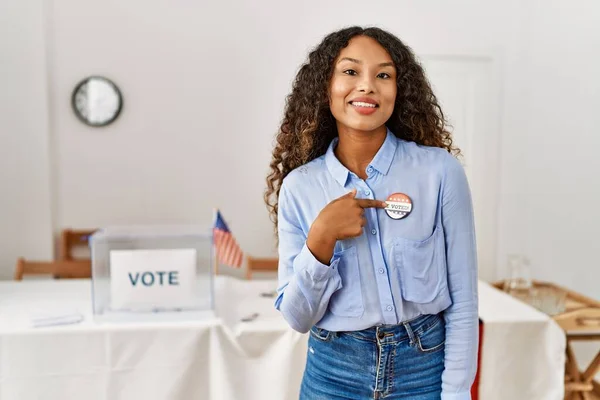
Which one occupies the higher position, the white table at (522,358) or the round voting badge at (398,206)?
the round voting badge at (398,206)

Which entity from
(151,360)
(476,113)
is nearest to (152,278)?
(151,360)

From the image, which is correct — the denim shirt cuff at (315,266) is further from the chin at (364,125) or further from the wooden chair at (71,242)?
the wooden chair at (71,242)

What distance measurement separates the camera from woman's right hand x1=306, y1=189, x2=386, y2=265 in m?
1.07

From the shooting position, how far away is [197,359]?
2393 mm

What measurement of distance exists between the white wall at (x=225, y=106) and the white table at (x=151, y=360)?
6.21 ft

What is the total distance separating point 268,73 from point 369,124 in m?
3.30

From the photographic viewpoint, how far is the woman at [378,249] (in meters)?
1.11

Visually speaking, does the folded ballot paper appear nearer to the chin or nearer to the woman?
the woman

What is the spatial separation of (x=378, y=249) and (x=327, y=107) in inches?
13.2

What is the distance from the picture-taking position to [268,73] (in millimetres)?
4301

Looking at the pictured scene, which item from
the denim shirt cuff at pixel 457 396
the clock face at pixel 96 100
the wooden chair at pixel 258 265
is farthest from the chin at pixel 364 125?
the clock face at pixel 96 100

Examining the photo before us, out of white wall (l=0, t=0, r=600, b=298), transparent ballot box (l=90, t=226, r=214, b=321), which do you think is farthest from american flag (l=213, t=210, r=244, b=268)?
white wall (l=0, t=0, r=600, b=298)

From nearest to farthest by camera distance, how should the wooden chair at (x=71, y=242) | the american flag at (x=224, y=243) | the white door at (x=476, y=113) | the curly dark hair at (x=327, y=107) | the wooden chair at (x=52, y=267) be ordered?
the curly dark hair at (x=327, y=107), the american flag at (x=224, y=243), the wooden chair at (x=52, y=267), the wooden chair at (x=71, y=242), the white door at (x=476, y=113)

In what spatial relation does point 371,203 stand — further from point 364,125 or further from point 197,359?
point 197,359
